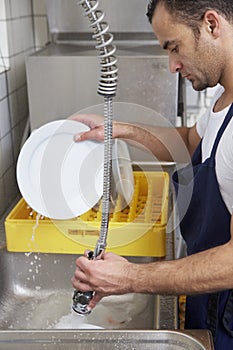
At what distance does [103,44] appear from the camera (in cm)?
85

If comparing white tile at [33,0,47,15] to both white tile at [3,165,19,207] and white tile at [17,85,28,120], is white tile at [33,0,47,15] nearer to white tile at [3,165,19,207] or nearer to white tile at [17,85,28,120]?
white tile at [17,85,28,120]

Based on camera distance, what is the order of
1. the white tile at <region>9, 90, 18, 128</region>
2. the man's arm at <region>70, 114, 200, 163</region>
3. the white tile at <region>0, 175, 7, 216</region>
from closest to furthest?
the man's arm at <region>70, 114, 200, 163</region> → the white tile at <region>0, 175, 7, 216</region> → the white tile at <region>9, 90, 18, 128</region>

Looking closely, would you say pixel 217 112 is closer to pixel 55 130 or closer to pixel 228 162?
pixel 228 162

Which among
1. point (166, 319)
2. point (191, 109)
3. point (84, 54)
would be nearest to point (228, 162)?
point (166, 319)

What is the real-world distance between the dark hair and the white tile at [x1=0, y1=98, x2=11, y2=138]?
0.83 metres

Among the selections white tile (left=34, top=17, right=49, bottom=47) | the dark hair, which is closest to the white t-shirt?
the dark hair

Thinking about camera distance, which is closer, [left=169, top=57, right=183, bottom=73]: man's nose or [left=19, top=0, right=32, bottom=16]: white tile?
[left=169, top=57, right=183, bottom=73]: man's nose

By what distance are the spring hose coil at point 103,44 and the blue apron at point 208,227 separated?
0.29 meters

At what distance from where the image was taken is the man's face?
99 centimetres

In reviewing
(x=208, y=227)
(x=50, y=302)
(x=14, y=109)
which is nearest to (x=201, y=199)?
(x=208, y=227)

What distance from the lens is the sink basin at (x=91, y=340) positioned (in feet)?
2.96

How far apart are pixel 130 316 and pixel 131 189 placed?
326 millimetres

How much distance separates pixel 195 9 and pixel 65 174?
0.52 meters

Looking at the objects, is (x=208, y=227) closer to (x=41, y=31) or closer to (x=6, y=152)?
(x=6, y=152)
